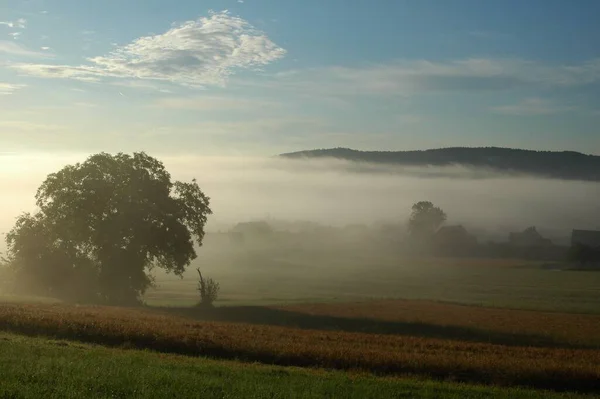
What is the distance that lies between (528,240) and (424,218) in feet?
102

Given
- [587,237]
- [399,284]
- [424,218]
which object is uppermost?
[424,218]

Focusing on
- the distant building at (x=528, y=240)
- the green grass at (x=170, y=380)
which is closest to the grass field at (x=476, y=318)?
the green grass at (x=170, y=380)

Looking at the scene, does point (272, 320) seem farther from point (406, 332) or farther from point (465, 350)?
point (465, 350)

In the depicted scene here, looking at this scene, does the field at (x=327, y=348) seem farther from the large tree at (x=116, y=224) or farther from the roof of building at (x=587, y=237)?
the roof of building at (x=587, y=237)

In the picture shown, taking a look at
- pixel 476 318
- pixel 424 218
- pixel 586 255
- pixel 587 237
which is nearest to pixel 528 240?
pixel 587 237

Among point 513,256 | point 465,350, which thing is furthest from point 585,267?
point 465,350

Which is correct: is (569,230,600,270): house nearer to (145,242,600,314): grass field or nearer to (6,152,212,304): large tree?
(145,242,600,314): grass field

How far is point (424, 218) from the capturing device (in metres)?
178

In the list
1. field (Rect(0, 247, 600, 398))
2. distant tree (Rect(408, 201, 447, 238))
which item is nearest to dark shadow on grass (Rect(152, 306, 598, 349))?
field (Rect(0, 247, 600, 398))

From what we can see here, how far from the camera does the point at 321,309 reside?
50969mm

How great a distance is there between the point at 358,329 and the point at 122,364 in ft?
81.9

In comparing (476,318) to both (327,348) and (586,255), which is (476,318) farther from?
(586,255)

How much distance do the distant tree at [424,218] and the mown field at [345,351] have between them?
477 feet

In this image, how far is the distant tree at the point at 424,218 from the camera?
17625 cm
